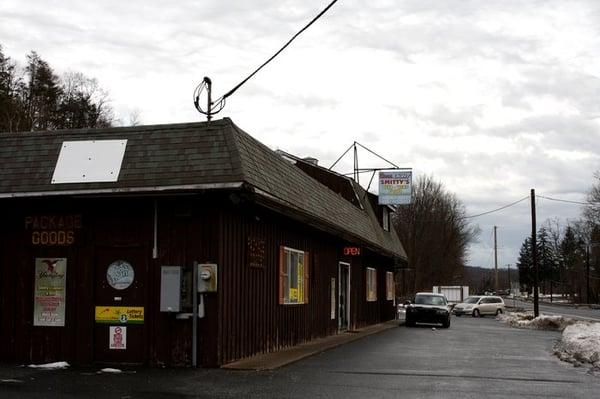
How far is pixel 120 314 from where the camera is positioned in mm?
12672

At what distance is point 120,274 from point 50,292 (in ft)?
5.01

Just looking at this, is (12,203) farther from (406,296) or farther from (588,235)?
(588,235)

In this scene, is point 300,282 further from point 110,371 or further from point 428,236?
point 428,236

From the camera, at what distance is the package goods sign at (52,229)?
42.9ft

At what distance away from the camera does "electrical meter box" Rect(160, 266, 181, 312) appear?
39.9 ft

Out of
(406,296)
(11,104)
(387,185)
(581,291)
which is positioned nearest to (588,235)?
(581,291)

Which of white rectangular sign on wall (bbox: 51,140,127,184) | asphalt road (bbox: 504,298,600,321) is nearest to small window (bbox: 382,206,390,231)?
asphalt road (bbox: 504,298,600,321)

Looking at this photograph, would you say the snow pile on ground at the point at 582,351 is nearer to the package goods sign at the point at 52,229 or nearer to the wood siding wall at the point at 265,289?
the wood siding wall at the point at 265,289

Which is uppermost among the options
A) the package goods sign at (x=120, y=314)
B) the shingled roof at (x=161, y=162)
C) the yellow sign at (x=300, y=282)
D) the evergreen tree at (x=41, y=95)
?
the evergreen tree at (x=41, y=95)

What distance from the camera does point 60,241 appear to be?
13.1 m

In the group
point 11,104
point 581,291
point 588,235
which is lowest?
point 581,291

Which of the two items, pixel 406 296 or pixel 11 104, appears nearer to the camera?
pixel 11 104

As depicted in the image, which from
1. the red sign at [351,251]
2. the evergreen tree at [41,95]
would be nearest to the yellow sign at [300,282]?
the red sign at [351,251]

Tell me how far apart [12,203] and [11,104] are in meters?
42.3
